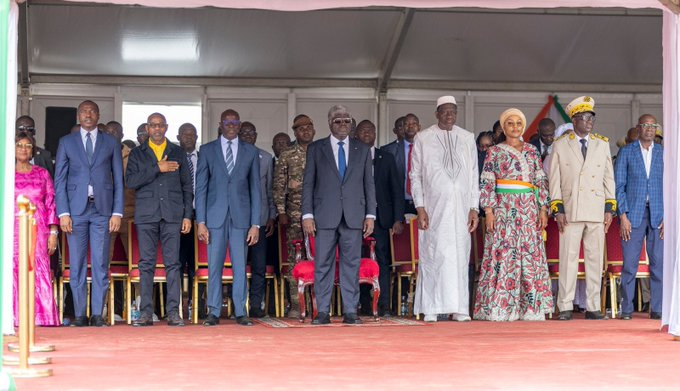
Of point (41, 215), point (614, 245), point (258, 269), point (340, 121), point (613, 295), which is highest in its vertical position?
point (340, 121)

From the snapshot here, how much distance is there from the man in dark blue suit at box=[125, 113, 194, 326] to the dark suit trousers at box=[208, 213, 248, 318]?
0.27 m

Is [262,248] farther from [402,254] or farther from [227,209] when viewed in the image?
[402,254]

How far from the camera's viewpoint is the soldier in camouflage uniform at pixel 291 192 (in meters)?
9.92

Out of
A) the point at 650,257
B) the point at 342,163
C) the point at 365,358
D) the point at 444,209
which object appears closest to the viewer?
the point at 365,358

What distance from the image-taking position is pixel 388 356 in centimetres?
595

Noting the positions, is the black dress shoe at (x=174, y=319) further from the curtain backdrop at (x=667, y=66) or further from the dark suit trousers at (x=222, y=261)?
the curtain backdrop at (x=667, y=66)

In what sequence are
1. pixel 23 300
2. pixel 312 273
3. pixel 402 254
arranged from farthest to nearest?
pixel 402 254, pixel 312 273, pixel 23 300

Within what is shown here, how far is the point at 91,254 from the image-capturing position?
29.3 feet

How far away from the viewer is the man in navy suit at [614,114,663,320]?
978 centimetres

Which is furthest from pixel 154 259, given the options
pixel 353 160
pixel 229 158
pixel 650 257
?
pixel 650 257

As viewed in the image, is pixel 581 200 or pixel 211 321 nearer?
pixel 211 321

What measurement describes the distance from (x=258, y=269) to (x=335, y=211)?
4.74 ft

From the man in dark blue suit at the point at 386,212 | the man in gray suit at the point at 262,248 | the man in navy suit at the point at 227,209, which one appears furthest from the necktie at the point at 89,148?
the man in dark blue suit at the point at 386,212

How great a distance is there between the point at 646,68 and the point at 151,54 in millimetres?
6560
